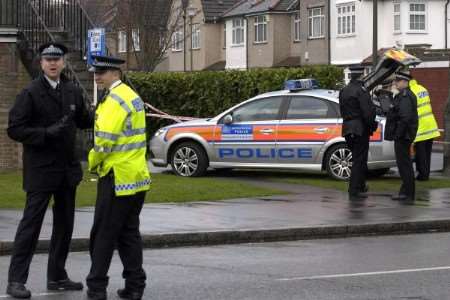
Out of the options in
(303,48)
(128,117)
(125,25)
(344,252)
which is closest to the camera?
(128,117)

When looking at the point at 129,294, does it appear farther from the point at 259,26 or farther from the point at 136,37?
the point at 259,26

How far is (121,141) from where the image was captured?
7.77m

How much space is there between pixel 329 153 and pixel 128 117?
9.82m

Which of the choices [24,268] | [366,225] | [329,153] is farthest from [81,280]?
[329,153]

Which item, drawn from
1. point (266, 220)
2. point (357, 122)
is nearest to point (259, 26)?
point (357, 122)

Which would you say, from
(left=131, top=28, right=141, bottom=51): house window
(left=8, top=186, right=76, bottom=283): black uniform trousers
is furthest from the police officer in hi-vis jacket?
(left=131, top=28, right=141, bottom=51): house window

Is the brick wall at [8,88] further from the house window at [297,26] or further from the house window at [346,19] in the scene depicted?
the house window at [297,26]

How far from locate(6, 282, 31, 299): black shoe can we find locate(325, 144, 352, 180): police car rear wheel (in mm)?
9763

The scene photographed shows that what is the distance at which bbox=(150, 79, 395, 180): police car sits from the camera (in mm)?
17219

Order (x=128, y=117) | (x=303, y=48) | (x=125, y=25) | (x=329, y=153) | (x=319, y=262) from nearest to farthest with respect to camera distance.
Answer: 1. (x=128, y=117)
2. (x=319, y=262)
3. (x=329, y=153)
4. (x=125, y=25)
5. (x=303, y=48)

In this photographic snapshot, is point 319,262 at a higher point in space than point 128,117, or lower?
lower

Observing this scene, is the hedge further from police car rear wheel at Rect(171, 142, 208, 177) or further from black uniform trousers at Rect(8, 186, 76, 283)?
black uniform trousers at Rect(8, 186, 76, 283)

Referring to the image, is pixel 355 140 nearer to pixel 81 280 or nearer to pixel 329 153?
pixel 329 153

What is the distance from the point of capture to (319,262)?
394 inches
